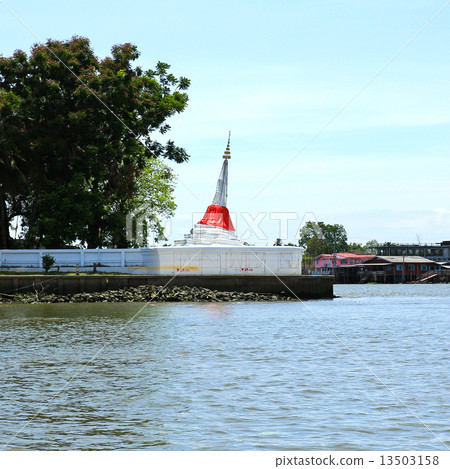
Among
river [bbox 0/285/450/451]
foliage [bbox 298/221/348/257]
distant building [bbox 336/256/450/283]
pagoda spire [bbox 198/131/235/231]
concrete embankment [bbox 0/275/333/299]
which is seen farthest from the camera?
foliage [bbox 298/221/348/257]

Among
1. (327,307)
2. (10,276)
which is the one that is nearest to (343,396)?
(327,307)

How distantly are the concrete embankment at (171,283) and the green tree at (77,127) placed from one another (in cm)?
619

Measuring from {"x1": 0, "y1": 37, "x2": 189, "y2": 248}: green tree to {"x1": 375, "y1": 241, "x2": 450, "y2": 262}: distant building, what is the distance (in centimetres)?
11668

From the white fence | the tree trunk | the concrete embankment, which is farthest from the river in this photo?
the tree trunk

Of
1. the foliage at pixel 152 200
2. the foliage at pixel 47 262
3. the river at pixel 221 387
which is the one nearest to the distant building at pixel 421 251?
the foliage at pixel 152 200

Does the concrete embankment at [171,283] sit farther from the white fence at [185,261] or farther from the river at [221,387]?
the river at [221,387]

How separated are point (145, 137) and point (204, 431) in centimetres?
4105

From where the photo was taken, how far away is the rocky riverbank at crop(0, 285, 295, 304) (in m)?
38.2

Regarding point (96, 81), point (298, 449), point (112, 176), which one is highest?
point (96, 81)

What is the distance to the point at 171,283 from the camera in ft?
134

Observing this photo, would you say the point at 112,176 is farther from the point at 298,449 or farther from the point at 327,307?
the point at 298,449

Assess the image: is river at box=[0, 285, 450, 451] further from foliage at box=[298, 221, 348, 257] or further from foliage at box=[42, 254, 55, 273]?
foliage at box=[298, 221, 348, 257]

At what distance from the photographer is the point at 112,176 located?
48781mm

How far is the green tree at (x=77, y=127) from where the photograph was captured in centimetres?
4462
